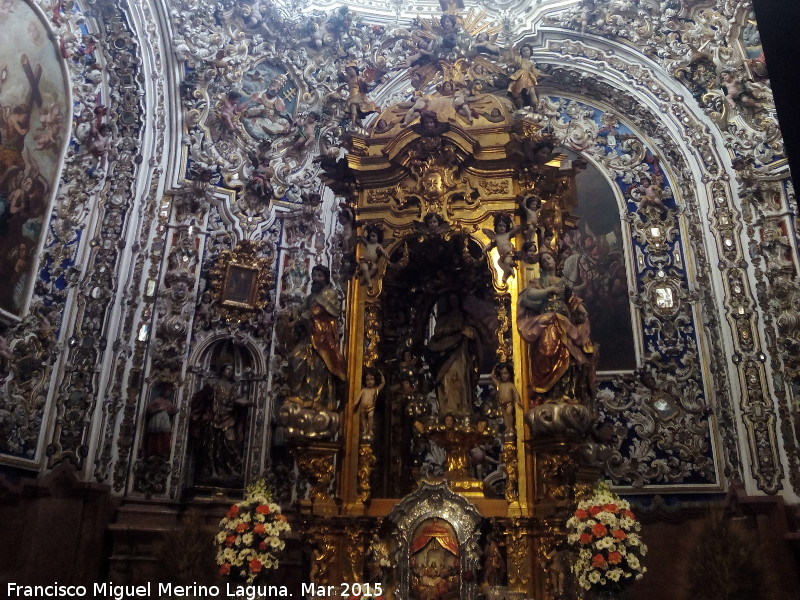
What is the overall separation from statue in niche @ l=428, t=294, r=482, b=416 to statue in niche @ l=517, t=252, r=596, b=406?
0.84 meters

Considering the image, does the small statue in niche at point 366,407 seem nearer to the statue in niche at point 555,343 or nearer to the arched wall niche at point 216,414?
the statue in niche at point 555,343

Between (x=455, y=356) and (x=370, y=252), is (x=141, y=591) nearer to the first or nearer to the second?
(x=455, y=356)

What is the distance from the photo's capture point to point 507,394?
618cm

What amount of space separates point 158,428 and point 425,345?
340 cm

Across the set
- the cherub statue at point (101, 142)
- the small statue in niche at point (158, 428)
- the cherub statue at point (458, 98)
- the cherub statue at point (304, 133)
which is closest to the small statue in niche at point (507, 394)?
the cherub statue at point (458, 98)

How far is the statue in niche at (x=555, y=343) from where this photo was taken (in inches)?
238

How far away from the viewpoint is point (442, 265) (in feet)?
24.8

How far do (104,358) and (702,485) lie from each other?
7.59 metres

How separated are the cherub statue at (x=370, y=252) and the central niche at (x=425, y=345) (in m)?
0.19

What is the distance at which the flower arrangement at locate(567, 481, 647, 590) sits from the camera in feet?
17.1

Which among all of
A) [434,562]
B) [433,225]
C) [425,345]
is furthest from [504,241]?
[434,562]

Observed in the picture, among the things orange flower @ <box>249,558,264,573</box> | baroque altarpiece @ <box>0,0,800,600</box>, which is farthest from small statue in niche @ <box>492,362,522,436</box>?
orange flower @ <box>249,558,264,573</box>

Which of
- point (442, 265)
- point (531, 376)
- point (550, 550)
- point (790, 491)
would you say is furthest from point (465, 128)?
point (790, 491)

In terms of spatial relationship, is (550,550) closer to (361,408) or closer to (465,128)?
(361,408)
